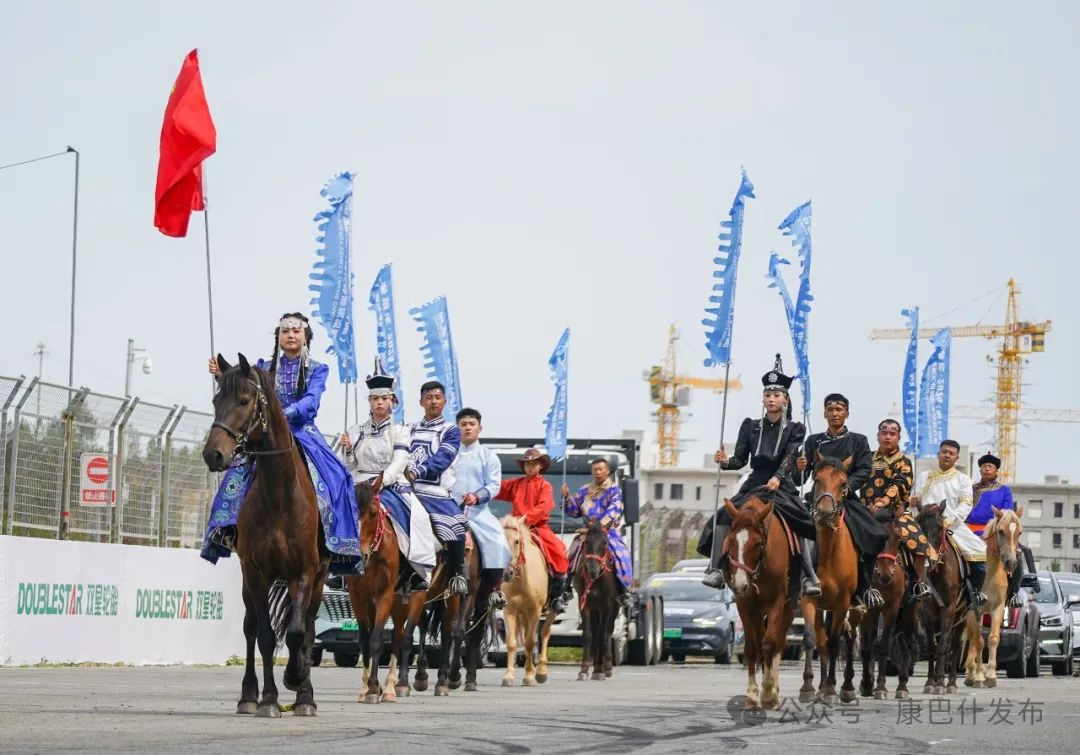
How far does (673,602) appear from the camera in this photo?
117ft

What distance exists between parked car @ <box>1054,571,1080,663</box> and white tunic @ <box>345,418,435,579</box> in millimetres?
18446

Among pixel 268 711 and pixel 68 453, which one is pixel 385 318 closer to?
pixel 68 453

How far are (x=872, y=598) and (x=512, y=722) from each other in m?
6.54

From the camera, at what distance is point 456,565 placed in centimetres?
1866

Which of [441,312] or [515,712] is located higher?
[441,312]

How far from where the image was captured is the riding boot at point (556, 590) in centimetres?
2386

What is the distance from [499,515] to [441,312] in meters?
7.63

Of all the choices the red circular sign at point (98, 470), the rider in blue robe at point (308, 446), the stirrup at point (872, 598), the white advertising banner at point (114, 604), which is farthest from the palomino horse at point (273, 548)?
the red circular sign at point (98, 470)

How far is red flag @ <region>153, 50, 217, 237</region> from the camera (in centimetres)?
1948

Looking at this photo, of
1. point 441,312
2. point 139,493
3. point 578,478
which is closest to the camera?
point 139,493

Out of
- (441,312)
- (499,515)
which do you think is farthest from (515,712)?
(441,312)

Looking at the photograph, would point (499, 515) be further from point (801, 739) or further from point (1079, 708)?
point (801, 739)

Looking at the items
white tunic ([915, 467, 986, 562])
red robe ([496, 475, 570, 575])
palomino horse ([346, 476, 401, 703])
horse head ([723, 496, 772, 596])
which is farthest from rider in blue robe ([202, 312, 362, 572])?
white tunic ([915, 467, 986, 562])

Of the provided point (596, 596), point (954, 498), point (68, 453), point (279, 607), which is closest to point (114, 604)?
point (68, 453)
